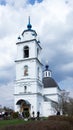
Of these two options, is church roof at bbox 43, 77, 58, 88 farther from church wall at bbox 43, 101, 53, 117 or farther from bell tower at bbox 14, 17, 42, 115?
bell tower at bbox 14, 17, 42, 115

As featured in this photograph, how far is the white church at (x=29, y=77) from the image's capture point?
5678 cm

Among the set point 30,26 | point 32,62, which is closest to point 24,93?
point 32,62

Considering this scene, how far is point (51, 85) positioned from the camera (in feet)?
259

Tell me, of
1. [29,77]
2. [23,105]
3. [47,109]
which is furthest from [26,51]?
[47,109]

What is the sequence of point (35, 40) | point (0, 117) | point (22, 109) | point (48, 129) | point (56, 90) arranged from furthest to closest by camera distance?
1. point (56, 90)
2. point (35, 40)
3. point (22, 109)
4. point (0, 117)
5. point (48, 129)

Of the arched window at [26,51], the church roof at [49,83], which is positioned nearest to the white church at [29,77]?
the arched window at [26,51]

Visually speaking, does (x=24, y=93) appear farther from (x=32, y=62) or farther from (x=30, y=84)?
(x=32, y=62)

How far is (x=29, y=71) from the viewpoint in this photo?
59250 millimetres

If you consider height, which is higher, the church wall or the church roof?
the church roof

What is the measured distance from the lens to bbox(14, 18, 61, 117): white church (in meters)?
56.8

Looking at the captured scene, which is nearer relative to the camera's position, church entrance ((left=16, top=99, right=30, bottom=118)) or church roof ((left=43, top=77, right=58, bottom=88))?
church entrance ((left=16, top=99, right=30, bottom=118))

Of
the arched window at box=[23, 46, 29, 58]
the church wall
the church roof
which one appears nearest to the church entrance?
the church wall

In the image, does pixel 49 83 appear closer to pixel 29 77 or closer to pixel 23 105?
pixel 29 77

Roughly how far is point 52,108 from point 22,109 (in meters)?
11.8
